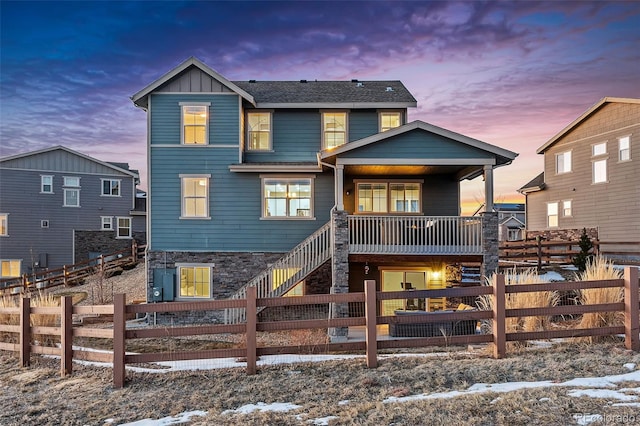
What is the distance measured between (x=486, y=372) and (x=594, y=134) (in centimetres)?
2226

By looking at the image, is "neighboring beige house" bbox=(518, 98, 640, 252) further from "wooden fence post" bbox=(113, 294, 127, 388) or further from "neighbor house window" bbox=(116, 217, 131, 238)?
"neighbor house window" bbox=(116, 217, 131, 238)

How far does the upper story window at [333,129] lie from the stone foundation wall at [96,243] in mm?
19905

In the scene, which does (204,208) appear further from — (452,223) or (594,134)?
(594,134)

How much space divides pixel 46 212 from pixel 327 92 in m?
22.3

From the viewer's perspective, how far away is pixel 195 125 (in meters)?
15.9

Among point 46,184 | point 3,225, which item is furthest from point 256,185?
point 3,225

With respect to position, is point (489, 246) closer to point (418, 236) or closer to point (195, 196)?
point (418, 236)

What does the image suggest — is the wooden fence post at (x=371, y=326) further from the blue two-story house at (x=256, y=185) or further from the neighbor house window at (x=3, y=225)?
the neighbor house window at (x=3, y=225)

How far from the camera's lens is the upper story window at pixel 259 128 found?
16.7 meters

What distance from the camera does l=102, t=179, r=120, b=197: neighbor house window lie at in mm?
30359

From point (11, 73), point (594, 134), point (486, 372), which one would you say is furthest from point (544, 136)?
point (11, 73)

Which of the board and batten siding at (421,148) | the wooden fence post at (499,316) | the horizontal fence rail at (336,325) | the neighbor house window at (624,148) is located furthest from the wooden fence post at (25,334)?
the neighbor house window at (624,148)

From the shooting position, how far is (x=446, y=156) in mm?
13188

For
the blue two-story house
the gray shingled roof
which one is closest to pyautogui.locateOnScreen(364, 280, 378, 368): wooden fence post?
the blue two-story house
